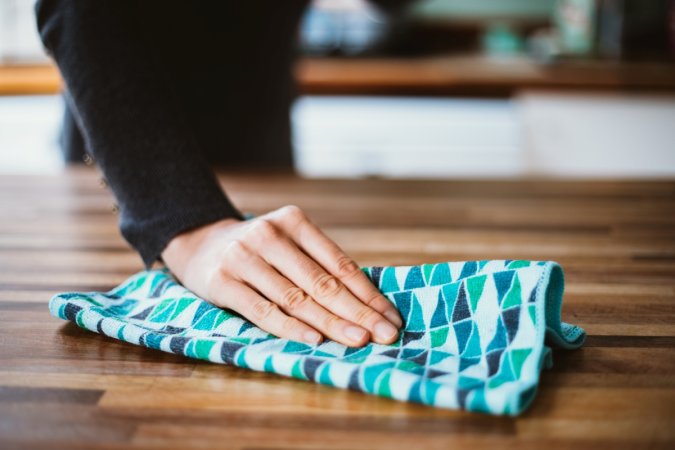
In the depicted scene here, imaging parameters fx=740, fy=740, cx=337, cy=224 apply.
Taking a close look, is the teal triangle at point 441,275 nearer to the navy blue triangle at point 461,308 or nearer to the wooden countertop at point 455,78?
the navy blue triangle at point 461,308

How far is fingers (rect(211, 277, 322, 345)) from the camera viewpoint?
1.64ft

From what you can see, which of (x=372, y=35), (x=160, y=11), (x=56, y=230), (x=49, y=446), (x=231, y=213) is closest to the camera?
(x=49, y=446)

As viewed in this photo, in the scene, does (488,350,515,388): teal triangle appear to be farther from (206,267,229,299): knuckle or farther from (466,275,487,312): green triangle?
(206,267,229,299): knuckle

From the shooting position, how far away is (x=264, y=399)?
1.41 ft

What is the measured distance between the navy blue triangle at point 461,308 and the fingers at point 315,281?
4 cm

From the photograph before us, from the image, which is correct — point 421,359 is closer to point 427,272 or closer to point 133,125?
point 427,272

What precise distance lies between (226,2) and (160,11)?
14 cm

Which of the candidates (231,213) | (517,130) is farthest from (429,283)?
(517,130)

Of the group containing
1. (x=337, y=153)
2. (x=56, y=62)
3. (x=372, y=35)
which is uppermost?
(x=56, y=62)

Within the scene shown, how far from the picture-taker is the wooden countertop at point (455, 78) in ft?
7.01

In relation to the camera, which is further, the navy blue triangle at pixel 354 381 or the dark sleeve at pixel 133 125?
the dark sleeve at pixel 133 125

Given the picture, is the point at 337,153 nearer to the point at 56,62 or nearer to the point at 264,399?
the point at 56,62

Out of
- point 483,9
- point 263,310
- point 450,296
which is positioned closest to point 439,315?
point 450,296

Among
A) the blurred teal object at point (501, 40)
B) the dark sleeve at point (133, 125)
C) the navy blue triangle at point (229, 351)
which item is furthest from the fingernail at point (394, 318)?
the blurred teal object at point (501, 40)
